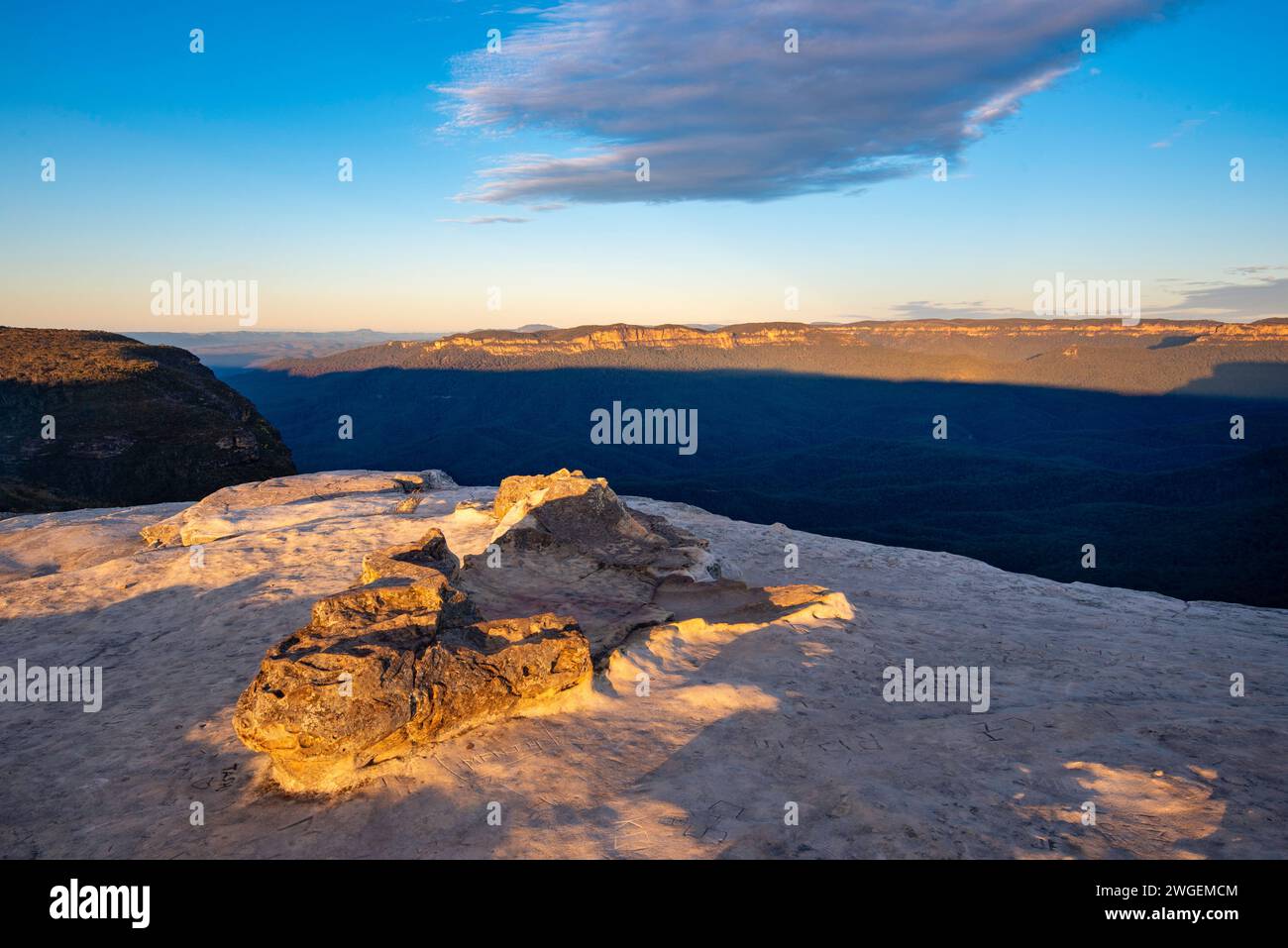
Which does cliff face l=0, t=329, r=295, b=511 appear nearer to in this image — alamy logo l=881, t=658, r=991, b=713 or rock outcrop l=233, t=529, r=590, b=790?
rock outcrop l=233, t=529, r=590, b=790

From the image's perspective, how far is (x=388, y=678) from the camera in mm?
7227

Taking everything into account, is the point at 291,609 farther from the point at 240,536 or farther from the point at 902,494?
the point at 902,494

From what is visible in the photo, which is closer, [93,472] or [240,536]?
[240,536]

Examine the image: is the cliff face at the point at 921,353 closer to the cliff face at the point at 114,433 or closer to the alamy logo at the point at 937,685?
the cliff face at the point at 114,433

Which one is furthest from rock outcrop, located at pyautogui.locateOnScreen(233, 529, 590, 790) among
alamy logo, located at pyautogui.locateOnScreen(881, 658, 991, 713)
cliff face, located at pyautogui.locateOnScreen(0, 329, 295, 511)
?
cliff face, located at pyautogui.locateOnScreen(0, 329, 295, 511)

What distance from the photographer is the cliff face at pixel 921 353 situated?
435ft

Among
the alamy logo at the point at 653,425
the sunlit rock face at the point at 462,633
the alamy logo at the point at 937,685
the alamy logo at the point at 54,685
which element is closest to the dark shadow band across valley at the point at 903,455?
the alamy logo at the point at 653,425

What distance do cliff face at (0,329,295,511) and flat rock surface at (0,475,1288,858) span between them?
113 ft

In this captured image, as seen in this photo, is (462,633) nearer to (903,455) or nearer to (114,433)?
(114,433)

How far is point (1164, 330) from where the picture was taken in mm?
154875

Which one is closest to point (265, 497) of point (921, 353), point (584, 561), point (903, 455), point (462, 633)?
point (584, 561)

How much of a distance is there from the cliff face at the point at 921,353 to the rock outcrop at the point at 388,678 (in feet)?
449
